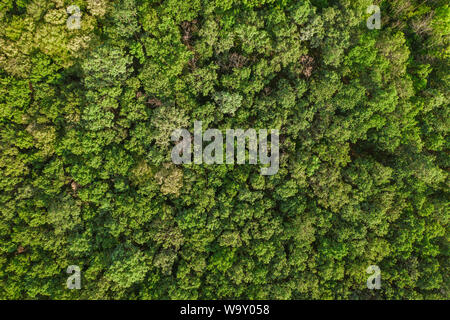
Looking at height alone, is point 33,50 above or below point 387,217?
above

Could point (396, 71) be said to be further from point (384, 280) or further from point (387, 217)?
point (384, 280)

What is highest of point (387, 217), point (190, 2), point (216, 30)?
point (190, 2)
